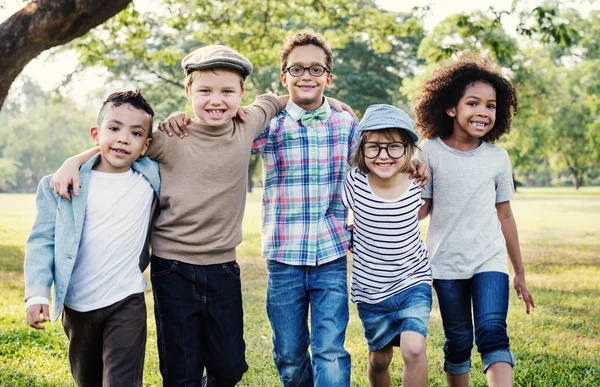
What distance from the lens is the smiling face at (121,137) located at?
315 cm

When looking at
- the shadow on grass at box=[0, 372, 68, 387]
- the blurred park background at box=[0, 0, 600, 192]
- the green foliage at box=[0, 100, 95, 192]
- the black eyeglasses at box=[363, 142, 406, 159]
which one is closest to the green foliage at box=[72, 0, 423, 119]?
the blurred park background at box=[0, 0, 600, 192]

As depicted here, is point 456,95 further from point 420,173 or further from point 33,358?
point 33,358

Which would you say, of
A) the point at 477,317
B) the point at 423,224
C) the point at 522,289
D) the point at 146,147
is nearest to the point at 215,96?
the point at 146,147

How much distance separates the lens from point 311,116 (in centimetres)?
357

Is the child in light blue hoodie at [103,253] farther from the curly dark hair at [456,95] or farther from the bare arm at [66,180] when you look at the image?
the curly dark hair at [456,95]

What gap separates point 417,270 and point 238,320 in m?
1.02

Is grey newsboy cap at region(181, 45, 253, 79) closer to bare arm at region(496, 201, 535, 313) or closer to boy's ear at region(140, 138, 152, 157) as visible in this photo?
A: boy's ear at region(140, 138, 152, 157)

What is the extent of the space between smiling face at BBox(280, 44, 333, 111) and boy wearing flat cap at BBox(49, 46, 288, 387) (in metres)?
0.31

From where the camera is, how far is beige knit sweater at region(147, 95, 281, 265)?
3.28 metres

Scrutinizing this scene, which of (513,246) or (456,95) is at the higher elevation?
(456,95)

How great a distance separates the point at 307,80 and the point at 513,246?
61.2 inches

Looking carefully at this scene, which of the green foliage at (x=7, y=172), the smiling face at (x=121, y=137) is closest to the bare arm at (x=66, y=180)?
the smiling face at (x=121, y=137)

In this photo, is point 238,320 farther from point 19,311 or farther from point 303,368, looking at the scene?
point 19,311

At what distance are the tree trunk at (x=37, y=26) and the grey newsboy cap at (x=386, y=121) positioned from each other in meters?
3.47
